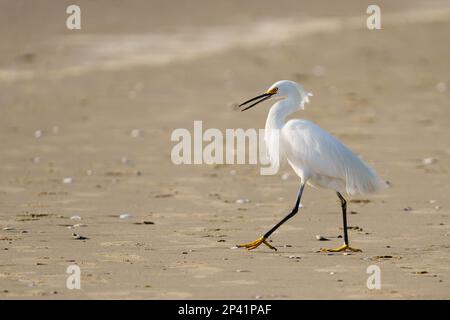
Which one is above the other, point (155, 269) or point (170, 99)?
point (170, 99)

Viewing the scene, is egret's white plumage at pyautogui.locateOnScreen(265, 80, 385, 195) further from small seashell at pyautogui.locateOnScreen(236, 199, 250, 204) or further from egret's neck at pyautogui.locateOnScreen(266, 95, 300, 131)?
small seashell at pyautogui.locateOnScreen(236, 199, 250, 204)

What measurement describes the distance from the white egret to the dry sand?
518 mm

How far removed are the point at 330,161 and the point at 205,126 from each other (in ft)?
22.6

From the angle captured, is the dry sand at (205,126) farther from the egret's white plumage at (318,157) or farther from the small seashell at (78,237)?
the egret's white plumage at (318,157)

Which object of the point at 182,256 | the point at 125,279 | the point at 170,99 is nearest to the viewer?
the point at 125,279

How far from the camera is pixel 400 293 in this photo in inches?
320

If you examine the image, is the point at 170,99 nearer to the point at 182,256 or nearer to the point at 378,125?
A: the point at 378,125

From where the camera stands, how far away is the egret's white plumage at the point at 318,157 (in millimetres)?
10289

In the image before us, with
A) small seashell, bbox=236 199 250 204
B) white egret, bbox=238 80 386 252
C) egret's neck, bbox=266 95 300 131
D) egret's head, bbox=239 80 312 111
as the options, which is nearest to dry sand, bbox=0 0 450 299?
small seashell, bbox=236 199 250 204

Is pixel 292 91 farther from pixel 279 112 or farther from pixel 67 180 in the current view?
pixel 67 180

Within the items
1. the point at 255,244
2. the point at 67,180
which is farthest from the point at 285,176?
the point at 255,244

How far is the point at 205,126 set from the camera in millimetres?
17016
